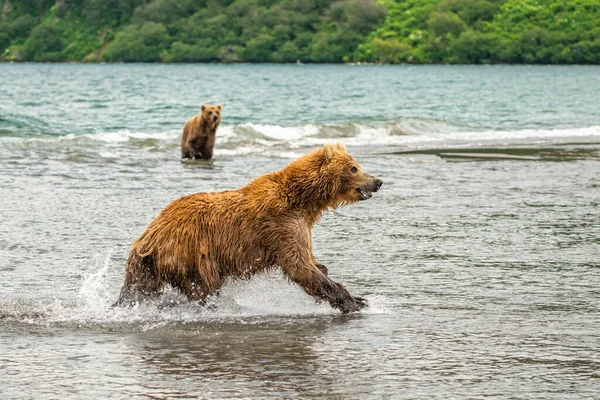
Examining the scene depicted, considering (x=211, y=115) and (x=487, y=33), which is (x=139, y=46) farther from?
(x=211, y=115)

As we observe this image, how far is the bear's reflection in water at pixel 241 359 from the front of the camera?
6.39 m

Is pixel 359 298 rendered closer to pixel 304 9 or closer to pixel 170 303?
pixel 170 303

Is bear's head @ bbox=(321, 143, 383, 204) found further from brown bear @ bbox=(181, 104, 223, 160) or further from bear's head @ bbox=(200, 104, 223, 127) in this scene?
bear's head @ bbox=(200, 104, 223, 127)

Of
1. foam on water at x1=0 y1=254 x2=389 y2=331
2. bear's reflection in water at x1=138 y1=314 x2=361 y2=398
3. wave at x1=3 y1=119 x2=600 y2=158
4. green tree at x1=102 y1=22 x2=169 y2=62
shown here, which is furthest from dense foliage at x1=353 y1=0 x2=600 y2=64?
bear's reflection in water at x1=138 y1=314 x2=361 y2=398

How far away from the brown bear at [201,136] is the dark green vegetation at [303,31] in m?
123

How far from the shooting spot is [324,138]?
29000mm

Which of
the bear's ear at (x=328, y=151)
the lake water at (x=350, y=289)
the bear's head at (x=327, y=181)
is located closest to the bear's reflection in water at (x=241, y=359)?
the lake water at (x=350, y=289)

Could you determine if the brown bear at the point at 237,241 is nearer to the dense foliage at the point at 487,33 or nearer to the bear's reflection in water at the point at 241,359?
the bear's reflection in water at the point at 241,359

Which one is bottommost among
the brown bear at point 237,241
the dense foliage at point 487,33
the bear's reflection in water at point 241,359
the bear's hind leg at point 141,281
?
the bear's reflection in water at point 241,359

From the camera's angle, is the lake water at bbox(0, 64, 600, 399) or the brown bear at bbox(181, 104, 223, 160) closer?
the lake water at bbox(0, 64, 600, 399)

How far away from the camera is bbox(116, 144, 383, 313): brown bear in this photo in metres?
8.18

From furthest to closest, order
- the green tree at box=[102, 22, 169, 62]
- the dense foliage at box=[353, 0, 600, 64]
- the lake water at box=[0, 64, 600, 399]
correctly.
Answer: the green tree at box=[102, 22, 169, 62] < the dense foliage at box=[353, 0, 600, 64] < the lake water at box=[0, 64, 600, 399]

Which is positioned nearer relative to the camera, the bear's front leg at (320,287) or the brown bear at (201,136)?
the bear's front leg at (320,287)

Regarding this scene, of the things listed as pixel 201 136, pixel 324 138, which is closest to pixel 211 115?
pixel 201 136
